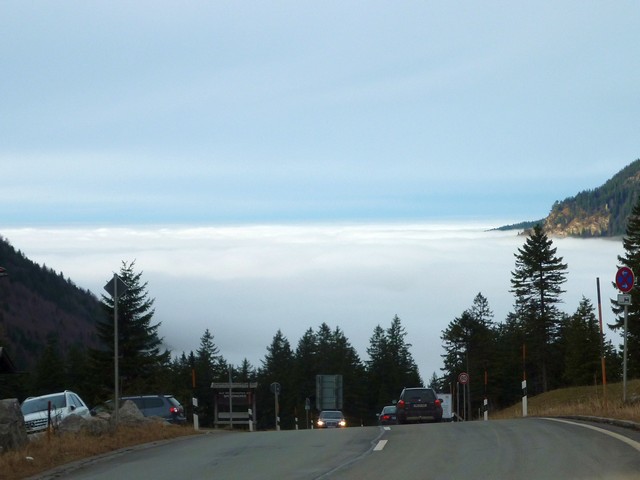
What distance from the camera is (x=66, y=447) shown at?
59.9ft

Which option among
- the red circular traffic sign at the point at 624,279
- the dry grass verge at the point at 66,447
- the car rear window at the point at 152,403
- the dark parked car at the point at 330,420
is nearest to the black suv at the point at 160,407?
the car rear window at the point at 152,403

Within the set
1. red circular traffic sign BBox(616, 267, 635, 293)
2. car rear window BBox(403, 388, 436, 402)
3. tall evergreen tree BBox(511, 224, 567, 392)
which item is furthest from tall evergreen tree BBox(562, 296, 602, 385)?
red circular traffic sign BBox(616, 267, 635, 293)

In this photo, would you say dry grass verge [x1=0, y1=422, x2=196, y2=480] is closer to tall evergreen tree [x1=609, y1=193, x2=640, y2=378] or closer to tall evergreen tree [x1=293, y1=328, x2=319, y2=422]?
tall evergreen tree [x1=609, y1=193, x2=640, y2=378]

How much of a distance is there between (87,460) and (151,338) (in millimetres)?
61188

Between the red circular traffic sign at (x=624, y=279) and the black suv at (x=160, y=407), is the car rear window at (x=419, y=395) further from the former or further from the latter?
the red circular traffic sign at (x=624, y=279)

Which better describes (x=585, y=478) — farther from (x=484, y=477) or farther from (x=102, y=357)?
(x=102, y=357)

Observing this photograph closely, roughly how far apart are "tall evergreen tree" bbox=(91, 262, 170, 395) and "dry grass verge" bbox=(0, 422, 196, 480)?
4926 centimetres

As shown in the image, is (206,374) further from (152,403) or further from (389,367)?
(152,403)

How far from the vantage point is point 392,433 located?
21.2 meters

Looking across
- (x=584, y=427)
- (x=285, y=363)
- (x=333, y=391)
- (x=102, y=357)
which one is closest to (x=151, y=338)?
(x=102, y=357)

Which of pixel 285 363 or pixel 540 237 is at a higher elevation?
pixel 540 237

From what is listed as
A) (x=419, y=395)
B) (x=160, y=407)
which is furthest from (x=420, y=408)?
(x=160, y=407)

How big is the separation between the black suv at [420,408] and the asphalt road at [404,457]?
752 inches

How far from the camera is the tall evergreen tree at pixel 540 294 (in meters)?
99.6
